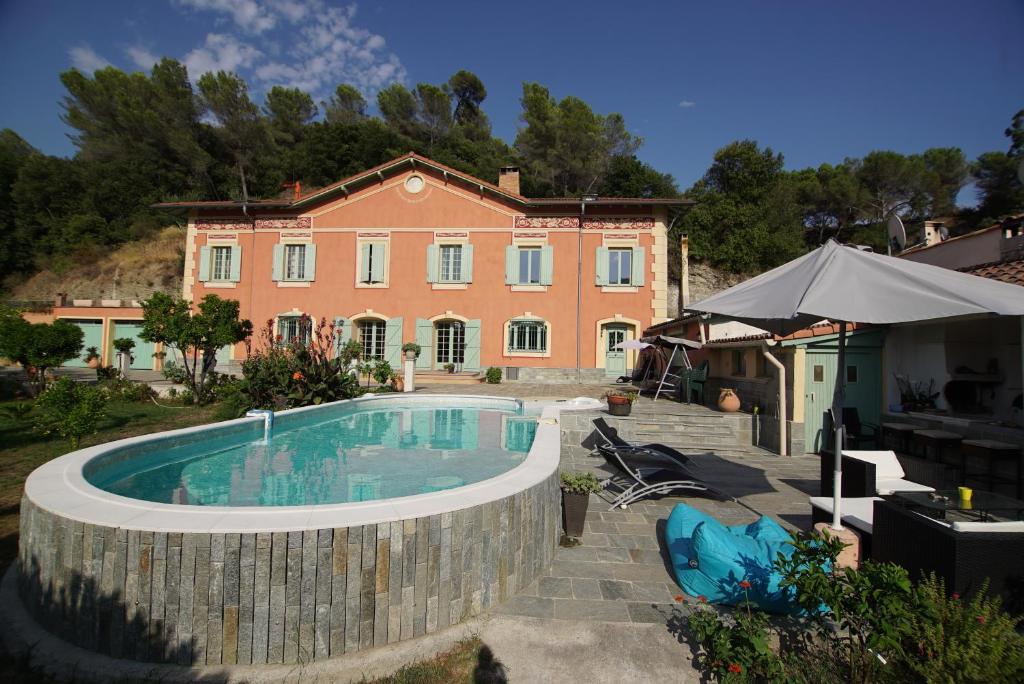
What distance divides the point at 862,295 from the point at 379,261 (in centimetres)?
1613

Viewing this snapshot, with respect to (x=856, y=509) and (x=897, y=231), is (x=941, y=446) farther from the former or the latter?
(x=897, y=231)

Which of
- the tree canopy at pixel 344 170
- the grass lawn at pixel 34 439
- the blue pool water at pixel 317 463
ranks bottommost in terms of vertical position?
the grass lawn at pixel 34 439

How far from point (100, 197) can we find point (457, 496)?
120 feet

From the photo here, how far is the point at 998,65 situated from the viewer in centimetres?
727

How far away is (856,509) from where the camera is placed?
10.8 ft

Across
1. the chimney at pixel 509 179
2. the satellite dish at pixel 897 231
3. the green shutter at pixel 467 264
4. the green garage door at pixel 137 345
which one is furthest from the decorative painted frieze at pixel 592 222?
the green garage door at pixel 137 345

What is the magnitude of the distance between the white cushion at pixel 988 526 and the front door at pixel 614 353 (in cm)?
1374

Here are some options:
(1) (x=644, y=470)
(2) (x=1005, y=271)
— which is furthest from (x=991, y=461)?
(1) (x=644, y=470)

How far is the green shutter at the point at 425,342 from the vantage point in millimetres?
16625

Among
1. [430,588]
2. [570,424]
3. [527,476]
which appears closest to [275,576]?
[430,588]

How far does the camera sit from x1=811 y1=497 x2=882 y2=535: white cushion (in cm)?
305

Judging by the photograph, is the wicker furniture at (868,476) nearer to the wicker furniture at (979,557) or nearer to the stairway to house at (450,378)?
the wicker furniture at (979,557)

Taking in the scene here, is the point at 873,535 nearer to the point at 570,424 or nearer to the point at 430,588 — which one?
the point at 430,588

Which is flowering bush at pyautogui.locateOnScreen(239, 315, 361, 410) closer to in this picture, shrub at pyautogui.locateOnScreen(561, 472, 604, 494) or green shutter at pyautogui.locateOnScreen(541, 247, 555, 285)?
shrub at pyautogui.locateOnScreen(561, 472, 604, 494)
